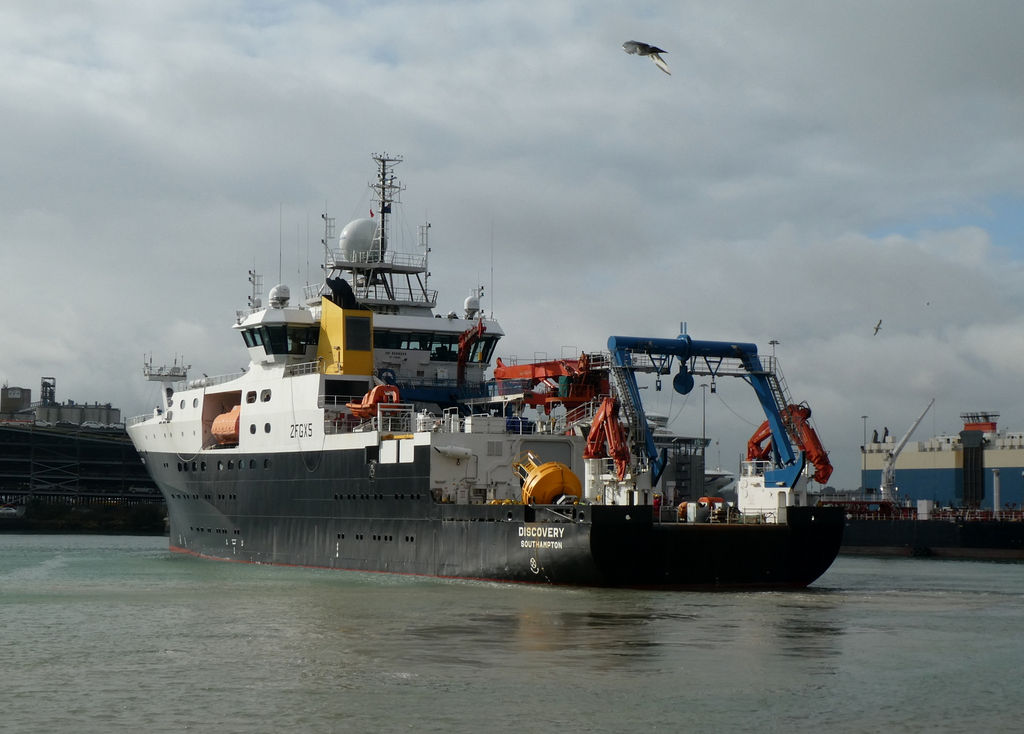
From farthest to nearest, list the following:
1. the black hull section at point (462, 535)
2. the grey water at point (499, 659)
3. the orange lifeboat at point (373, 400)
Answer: the orange lifeboat at point (373, 400) → the black hull section at point (462, 535) → the grey water at point (499, 659)

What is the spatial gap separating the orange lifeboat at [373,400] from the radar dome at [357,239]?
10.5 m

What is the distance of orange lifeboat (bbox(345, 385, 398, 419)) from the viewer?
40250 mm

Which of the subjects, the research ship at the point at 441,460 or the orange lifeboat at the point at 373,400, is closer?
the research ship at the point at 441,460

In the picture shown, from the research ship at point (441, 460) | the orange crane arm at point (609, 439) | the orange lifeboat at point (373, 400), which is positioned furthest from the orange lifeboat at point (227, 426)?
the orange crane arm at point (609, 439)

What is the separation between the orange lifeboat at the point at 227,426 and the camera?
46.5m

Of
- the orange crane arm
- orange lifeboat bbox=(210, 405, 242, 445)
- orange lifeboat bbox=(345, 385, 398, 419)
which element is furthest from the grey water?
orange lifeboat bbox=(210, 405, 242, 445)

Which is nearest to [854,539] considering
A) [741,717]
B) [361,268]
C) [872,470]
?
[872,470]

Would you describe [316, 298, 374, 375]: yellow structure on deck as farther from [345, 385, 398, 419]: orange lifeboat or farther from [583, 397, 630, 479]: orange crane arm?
[583, 397, 630, 479]: orange crane arm

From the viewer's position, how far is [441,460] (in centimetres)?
3731

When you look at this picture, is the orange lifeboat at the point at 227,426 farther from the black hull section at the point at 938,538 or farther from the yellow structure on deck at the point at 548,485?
the black hull section at the point at 938,538

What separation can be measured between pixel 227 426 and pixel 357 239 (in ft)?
29.2

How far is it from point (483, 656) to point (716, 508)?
15.2m

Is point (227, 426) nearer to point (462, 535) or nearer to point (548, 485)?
point (462, 535)

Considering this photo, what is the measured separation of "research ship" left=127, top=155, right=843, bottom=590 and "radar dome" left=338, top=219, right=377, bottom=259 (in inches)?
3.0
